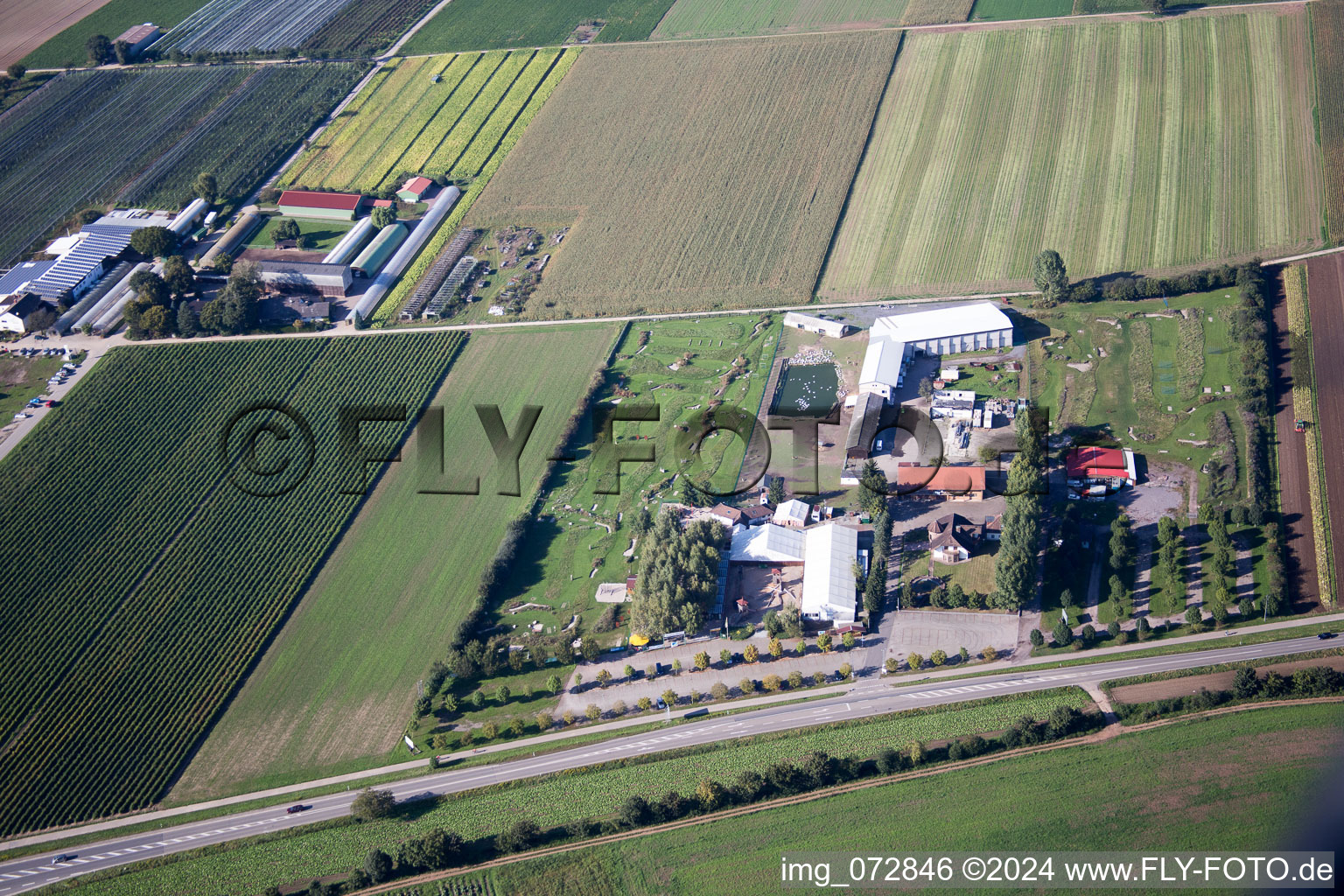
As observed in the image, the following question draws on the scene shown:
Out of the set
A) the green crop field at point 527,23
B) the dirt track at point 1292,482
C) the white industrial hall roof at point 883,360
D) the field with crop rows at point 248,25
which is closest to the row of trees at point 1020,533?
the white industrial hall roof at point 883,360

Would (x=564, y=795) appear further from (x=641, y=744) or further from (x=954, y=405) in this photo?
(x=954, y=405)

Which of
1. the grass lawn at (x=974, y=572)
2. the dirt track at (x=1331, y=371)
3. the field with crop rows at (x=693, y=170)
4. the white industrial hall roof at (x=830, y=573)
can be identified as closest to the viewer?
the white industrial hall roof at (x=830, y=573)

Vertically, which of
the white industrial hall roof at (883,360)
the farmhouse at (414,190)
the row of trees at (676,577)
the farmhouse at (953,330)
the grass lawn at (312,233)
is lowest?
the row of trees at (676,577)

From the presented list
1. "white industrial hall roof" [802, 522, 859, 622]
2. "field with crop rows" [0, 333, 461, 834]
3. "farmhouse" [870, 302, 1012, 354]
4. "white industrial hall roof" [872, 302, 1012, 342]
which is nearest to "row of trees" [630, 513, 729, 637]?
"white industrial hall roof" [802, 522, 859, 622]

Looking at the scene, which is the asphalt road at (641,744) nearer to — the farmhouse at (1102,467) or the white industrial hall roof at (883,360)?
the farmhouse at (1102,467)

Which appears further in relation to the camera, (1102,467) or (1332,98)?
(1332,98)

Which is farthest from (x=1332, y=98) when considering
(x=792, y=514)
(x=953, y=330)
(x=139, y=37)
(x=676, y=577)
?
(x=139, y=37)
